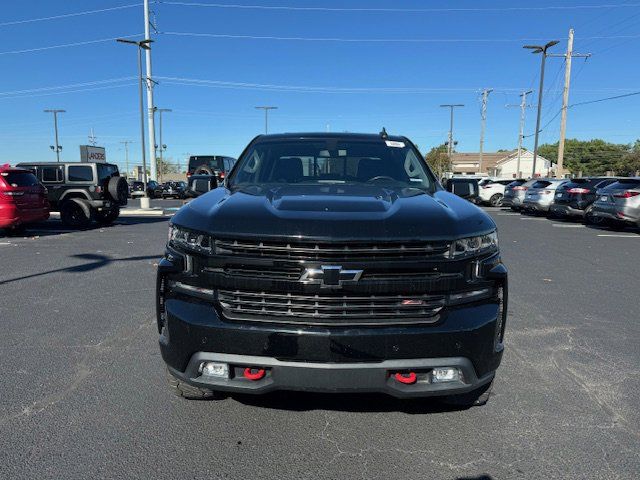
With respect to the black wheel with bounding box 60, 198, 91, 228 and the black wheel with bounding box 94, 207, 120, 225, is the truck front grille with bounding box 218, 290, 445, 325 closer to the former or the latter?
the black wheel with bounding box 60, 198, 91, 228

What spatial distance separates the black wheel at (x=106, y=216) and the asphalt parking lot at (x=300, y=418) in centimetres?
994

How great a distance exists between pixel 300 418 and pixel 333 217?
1333mm

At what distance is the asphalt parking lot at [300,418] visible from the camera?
249 centimetres

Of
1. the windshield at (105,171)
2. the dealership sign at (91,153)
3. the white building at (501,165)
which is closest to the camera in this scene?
the windshield at (105,171)

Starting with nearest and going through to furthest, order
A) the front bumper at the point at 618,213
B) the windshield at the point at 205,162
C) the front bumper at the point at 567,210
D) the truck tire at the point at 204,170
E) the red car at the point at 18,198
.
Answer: the red car at the point at 18,198 < the front bumper at the point at 618,213 < the front bumper at the point at 567,210 < the truck tire at the point at 204,170 < the windshield at the point at 205,162

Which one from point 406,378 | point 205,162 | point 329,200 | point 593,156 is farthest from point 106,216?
point 593,156

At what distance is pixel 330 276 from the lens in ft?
7.70

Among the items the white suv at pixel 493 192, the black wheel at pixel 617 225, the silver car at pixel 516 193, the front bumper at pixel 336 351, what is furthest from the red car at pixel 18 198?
the white suv at pixel 493 192

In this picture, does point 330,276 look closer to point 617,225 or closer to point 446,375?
point 446,375

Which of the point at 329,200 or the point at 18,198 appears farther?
the point at 18,198

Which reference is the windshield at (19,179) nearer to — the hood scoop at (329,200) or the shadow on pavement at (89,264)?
the shadow on pavement at (89,264)

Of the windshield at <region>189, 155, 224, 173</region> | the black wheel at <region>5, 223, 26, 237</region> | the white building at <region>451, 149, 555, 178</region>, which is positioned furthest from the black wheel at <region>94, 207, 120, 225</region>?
the white building at <region>451, 149, 555, 178</region>

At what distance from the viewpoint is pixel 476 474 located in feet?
8.00

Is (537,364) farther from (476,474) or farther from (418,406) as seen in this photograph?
(476,474)
